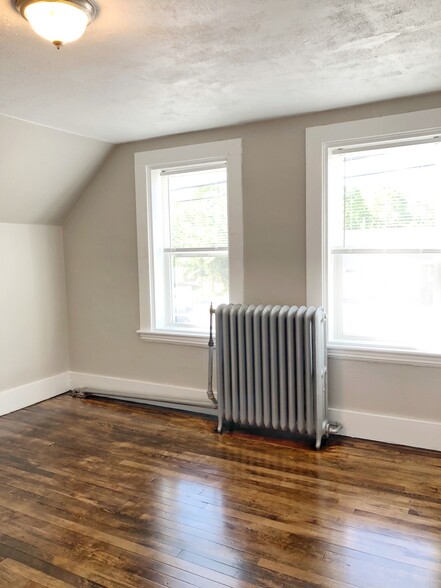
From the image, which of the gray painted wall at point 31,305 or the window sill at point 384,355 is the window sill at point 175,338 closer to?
the gray painted wall at point 31,305

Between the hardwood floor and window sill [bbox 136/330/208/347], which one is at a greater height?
window sill [bbox 136/330/208/347]

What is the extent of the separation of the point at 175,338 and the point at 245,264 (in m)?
0.94

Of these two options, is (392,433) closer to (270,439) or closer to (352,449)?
(352,449)

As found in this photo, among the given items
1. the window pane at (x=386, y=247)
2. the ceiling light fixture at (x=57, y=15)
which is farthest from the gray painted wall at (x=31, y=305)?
the window pane at (x=386, y=247)

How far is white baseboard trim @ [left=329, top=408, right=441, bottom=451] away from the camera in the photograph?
10.2ft

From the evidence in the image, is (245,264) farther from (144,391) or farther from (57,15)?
(57,15)

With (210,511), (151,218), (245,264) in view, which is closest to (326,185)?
(245,264)

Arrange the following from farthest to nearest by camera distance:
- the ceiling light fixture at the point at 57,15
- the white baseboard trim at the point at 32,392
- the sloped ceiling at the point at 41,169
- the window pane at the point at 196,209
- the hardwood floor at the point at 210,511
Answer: the white baseboard trim at the point at 32,392
the window pane at the point at 196,209
the sloped ceiling at the point at 41,169
the hardwood floor at the point at 210,511
the ceiling light fixture at the point at 57,15

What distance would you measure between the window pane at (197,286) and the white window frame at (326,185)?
813mm

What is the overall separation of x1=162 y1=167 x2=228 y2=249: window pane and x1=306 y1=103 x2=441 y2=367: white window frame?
0.77 m

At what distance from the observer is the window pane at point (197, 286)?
153 inches

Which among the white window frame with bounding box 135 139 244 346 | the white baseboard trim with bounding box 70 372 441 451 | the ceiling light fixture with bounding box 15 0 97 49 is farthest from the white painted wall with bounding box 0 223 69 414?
the ceiling light fixture with bounding box 15 0 97 49

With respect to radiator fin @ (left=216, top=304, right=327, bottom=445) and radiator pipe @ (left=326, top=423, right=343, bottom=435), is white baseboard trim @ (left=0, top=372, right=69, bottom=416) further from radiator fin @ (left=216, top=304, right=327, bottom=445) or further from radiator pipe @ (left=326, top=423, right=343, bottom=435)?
radiator pipe @ (left=326, top=423, right=343, bottom=435)

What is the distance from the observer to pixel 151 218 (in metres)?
4.04
